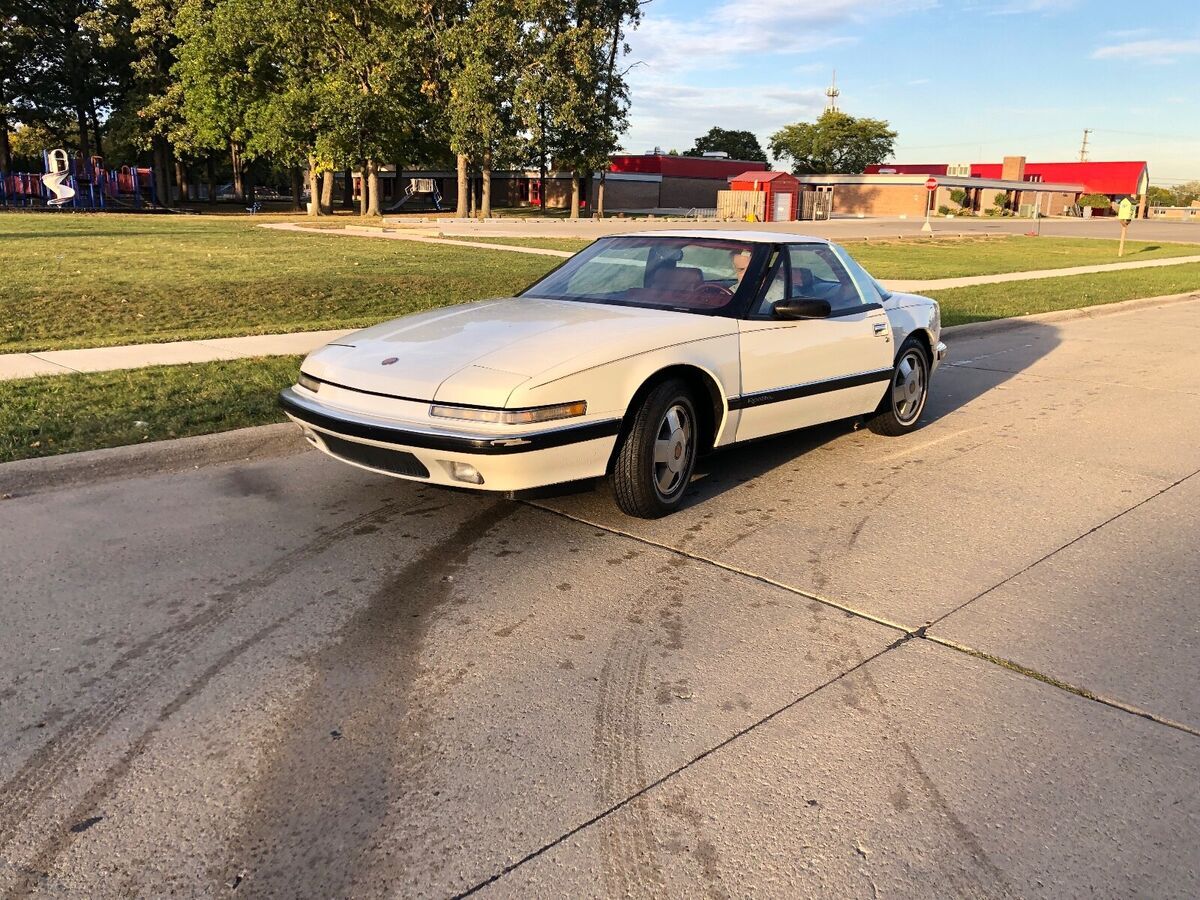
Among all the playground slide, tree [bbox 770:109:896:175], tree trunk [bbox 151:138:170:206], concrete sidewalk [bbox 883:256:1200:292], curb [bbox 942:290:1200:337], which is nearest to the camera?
curb [bbox 942:290:1200:337]

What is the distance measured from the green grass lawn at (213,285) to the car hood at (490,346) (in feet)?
17.3

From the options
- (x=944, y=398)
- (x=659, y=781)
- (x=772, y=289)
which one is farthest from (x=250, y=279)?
(x=659, y=781)

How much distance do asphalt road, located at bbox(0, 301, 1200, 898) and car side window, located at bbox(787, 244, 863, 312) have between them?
1199 mm

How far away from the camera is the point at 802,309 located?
530 cm

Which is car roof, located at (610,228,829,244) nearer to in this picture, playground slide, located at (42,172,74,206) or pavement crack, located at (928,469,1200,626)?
pavement crack, located at (928,469,1200,626)

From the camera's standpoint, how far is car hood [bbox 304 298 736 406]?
14.0 feet

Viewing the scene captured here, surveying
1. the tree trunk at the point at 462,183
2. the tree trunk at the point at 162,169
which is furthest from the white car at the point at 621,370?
the tree trunk at the point at 162,169

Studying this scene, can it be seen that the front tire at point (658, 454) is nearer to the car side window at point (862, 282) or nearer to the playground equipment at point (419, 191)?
the car side window at point (862, 282)

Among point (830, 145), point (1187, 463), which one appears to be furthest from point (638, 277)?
point (830, 145)

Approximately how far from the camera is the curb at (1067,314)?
1178 cm

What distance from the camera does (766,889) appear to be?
234cm

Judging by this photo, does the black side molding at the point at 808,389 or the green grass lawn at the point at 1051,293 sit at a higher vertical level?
the green grass lawn at the point at 1051,293

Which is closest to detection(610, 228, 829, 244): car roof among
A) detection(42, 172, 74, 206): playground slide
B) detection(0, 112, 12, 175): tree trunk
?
detection(42, 172, 74, 206): playground slide

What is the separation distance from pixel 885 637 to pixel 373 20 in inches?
1883
